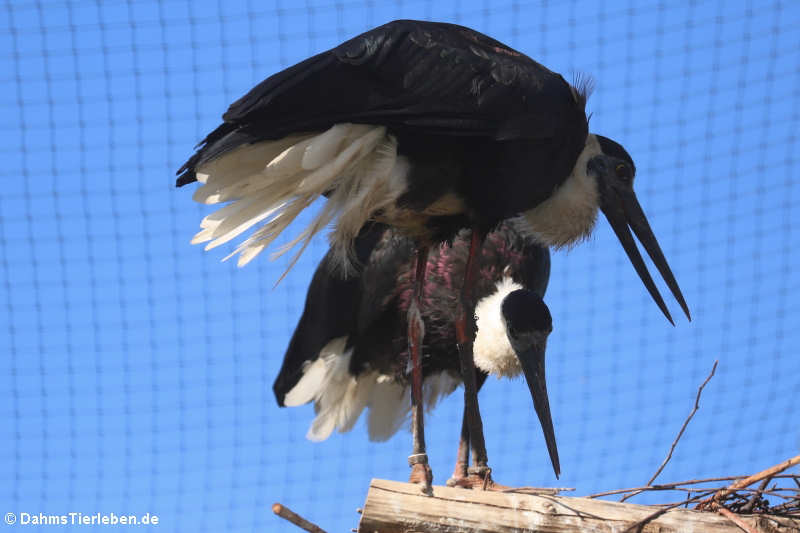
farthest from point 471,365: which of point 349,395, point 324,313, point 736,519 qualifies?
point 349,395

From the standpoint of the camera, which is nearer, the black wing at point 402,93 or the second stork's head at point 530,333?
the black wing at point 402,93

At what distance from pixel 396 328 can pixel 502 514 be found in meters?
2.39

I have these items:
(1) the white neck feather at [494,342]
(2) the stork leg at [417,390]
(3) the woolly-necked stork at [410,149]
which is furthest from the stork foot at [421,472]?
(1) the white neck feather at [494,342]

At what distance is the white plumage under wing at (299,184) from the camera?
3.86m

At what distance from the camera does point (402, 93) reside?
12.6ft

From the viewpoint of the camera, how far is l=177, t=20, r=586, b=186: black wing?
3732 mm

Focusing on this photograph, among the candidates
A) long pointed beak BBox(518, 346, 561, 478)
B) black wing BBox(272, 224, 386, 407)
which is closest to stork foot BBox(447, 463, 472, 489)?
long pointed beak BBox(518, 346, 561, 478)

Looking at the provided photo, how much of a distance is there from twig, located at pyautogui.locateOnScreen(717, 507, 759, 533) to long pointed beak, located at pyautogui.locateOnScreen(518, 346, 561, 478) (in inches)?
32.1

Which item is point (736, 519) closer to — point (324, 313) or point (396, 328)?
point (396, 328)

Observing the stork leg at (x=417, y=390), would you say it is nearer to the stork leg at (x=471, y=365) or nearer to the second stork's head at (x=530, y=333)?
the stork leg at (x=471, y=365)

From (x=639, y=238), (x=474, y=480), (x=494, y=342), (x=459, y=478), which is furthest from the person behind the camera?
(x=494, y=342)

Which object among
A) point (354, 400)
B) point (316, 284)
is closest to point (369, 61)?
point (316, 284)

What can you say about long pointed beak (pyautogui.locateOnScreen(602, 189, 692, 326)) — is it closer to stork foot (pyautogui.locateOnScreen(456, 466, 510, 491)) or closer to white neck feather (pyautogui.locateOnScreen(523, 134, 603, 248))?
white neck feather (pyautogui.locateOnScreen(523, 134, 603, 248))

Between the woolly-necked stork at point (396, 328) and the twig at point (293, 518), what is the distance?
5.51 feet
